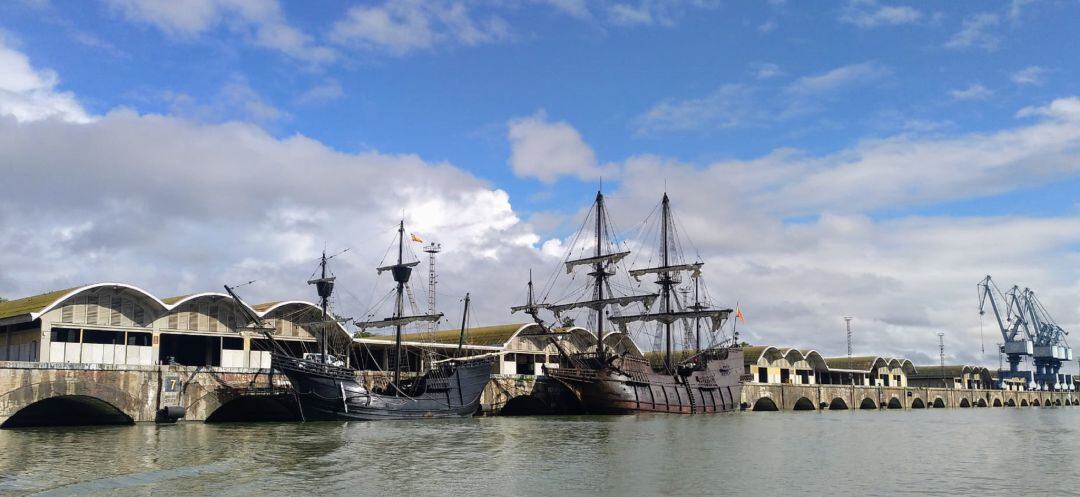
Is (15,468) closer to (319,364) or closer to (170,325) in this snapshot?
(319,364)

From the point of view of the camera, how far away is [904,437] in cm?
5066

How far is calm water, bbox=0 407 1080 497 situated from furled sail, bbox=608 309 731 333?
35.3 meters

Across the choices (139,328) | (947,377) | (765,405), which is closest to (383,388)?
(139,328)

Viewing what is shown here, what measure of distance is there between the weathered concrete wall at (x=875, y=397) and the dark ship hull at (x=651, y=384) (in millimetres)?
6638

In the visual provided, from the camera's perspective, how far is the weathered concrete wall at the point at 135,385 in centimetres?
4334

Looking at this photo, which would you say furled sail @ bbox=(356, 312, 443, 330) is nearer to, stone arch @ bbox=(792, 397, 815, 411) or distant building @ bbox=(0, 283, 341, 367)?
distant building @ bbox=(0, 283, 341, 367)

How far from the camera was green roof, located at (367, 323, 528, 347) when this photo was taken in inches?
3142

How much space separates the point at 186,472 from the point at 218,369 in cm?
2446

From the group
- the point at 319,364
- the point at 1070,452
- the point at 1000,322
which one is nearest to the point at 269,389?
the point at 319,364

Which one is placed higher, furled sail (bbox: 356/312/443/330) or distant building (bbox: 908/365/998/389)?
furled sail (bbox: 356/312/443/330)

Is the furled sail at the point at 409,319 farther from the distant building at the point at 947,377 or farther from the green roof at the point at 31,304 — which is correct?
the distant building at the point at 947,377

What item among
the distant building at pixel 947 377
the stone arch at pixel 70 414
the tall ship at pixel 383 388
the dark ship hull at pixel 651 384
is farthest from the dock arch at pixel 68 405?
the distant building at pixel 947 377

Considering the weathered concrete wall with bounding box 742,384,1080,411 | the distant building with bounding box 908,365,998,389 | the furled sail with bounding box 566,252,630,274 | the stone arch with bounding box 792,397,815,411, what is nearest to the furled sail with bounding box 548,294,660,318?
the furled sail with bounding box 566,252,630,274

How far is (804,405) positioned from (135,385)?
256ft
